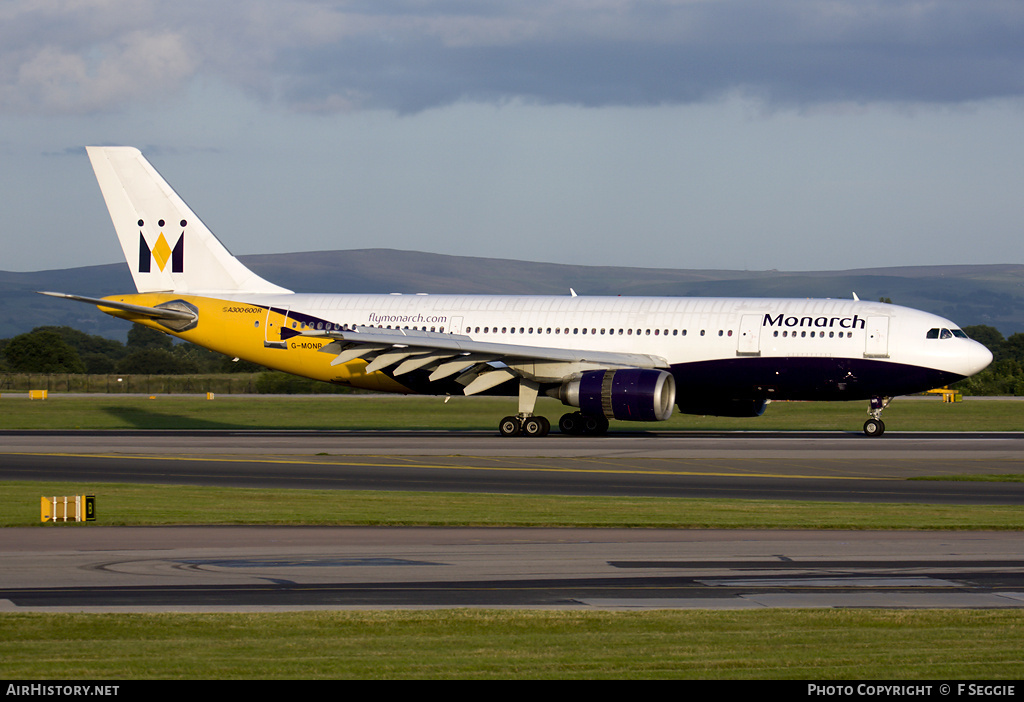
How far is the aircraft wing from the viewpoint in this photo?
121 feet

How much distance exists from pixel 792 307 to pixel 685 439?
18.4 feet

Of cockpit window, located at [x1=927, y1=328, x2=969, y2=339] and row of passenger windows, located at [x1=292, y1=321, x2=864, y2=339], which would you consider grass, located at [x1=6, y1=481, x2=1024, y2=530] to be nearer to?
row of passenger windows, located at [x1=292, y1=321, x2=864, y2=339]

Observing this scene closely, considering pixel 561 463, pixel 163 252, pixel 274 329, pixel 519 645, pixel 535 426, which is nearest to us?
pixel 519 645

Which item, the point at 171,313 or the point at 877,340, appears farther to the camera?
the point at 171,313

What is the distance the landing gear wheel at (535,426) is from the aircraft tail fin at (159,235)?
11.3 metres

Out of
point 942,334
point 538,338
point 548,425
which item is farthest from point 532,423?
point 942,334

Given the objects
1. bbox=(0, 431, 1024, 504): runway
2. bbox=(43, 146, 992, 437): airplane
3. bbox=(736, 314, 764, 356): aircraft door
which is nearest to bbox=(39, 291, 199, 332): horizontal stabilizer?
bbox=(43, 146, 992, 437): airplane

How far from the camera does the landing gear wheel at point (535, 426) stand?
126 feet

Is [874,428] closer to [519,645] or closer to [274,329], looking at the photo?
[274,329]

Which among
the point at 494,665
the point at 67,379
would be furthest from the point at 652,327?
the point at 67,379

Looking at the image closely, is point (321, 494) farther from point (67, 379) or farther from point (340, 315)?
point (67, 379)

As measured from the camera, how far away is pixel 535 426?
38562 millimetres

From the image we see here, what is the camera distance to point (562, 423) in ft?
129

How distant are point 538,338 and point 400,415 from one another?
15.6 meters
